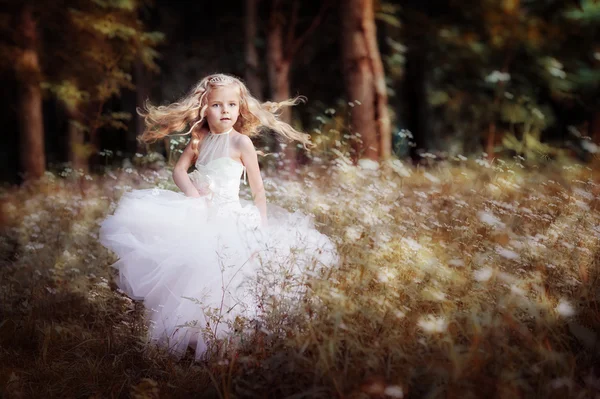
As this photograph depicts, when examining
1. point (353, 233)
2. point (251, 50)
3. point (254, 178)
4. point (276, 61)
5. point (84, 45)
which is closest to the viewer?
point (353, 233)

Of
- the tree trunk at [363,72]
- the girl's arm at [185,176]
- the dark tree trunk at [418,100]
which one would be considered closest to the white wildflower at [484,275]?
the girl's arm at [185,176]

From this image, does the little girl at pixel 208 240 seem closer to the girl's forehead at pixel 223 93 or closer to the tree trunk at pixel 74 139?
the girl's forehead at pixel 223 93

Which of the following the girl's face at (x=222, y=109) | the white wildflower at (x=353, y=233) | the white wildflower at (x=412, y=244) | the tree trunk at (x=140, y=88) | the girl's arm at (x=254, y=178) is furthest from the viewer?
the tree trunk at (x=140, y=88)

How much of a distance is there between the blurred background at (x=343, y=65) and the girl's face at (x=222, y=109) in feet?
7.00

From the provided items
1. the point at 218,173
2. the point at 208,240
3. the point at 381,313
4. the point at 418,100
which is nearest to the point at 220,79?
the point at 218,173

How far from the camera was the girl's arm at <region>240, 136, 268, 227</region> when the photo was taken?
12.8ft

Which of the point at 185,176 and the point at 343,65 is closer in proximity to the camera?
the point at 185,176

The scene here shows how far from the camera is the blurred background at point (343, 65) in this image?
32.1ft

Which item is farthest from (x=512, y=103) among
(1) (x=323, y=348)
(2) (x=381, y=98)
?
(1) (x=323, y=348)

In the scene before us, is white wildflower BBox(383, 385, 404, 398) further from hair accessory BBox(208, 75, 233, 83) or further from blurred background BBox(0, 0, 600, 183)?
blurred background BBox(0, 0, 600, 183)

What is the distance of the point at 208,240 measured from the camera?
3582 millimetres

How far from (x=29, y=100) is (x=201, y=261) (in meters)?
9.44

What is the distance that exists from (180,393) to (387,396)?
48.2 inches

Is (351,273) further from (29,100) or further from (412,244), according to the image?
(29,100)
